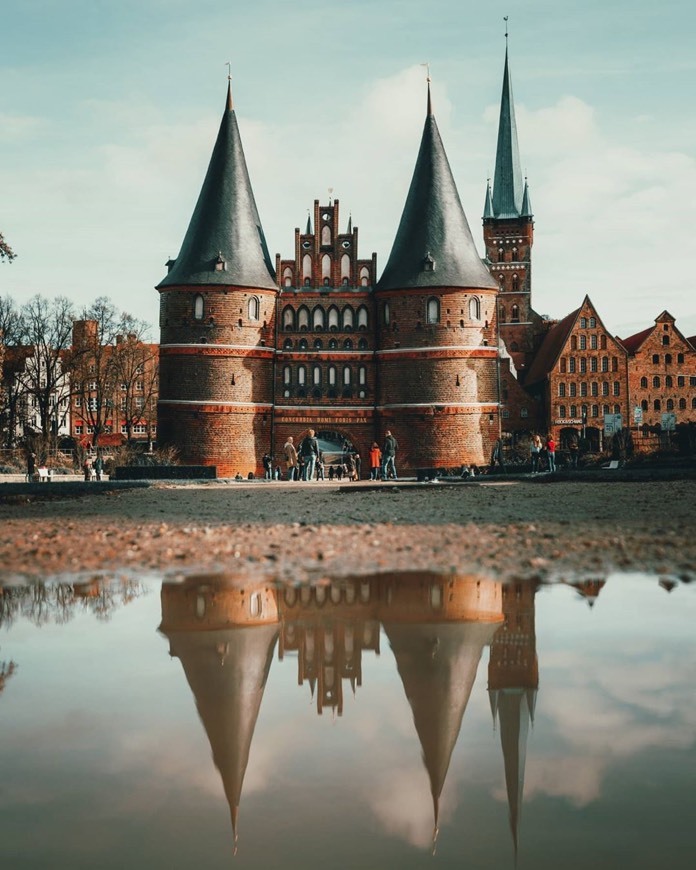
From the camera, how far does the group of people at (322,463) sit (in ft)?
113

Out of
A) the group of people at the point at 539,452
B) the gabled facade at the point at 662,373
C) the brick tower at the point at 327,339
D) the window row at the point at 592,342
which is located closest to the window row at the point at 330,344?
the brick tower at the point at 327,339

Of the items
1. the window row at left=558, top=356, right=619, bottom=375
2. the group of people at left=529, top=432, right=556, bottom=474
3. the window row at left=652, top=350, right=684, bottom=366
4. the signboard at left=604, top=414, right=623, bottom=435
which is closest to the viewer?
the group of people at left=529, top=432, right=556, bottom=474

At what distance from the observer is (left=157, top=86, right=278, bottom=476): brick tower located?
4800 centimetres

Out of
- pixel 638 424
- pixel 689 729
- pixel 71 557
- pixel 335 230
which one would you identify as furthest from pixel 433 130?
pixel 689 729

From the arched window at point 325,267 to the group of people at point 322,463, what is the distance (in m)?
7.42

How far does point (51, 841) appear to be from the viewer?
111 inches

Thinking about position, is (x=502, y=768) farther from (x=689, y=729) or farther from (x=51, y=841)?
(x=51, y=841)

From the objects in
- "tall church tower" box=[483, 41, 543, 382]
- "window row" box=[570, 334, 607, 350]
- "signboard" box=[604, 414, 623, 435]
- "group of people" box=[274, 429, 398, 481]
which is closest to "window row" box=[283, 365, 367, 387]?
"group of people" box=[274, 429, 398, 481]

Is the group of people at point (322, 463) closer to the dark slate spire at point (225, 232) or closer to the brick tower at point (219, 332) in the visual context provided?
the brick tower at point (219, 332)

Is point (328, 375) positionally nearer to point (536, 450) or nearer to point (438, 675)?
point (536, 450)

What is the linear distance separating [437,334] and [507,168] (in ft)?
123

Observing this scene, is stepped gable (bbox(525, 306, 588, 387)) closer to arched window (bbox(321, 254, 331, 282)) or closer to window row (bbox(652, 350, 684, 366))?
window row (bbox(652, 350, 684, 366))

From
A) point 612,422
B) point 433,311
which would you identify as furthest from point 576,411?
point 612,422

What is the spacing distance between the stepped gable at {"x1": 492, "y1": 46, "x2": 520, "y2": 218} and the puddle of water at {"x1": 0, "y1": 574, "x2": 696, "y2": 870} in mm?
79290
